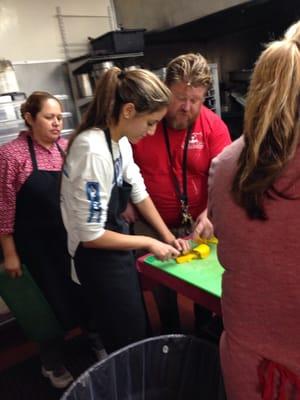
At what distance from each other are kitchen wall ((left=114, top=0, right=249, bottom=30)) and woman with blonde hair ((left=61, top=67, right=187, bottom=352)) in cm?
176

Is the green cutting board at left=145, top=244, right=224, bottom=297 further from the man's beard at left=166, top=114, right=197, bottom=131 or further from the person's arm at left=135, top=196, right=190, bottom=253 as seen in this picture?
the man's beard at left=166, top=114, right=197, bottom=131

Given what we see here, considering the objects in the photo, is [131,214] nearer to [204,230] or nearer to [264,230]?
[204,230]

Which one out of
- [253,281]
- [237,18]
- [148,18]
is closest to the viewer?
[253,281]

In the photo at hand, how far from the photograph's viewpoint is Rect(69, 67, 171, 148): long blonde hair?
0.92 meters

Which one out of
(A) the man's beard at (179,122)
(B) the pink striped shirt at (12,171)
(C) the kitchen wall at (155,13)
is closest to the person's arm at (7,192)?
(B) the pink striped shirt at (12,171)

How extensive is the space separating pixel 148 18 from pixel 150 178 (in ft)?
5.92

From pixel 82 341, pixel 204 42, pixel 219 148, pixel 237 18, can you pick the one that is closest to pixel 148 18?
pixel 204 42

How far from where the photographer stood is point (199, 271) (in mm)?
971

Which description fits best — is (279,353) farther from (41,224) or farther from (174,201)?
(41,224)

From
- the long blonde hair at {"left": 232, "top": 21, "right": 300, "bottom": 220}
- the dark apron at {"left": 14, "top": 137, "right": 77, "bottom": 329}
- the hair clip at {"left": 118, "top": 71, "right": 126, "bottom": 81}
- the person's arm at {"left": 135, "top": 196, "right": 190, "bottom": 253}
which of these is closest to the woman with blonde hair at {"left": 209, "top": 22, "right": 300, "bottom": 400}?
the long blonde hair at {"left": 232, "top": 21, "right": 300, "bottom": 220}

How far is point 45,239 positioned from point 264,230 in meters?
1.06

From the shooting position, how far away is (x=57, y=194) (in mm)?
1359

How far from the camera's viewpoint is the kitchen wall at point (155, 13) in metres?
2.41

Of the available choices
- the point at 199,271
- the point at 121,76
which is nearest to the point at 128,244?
the point at 199,271
